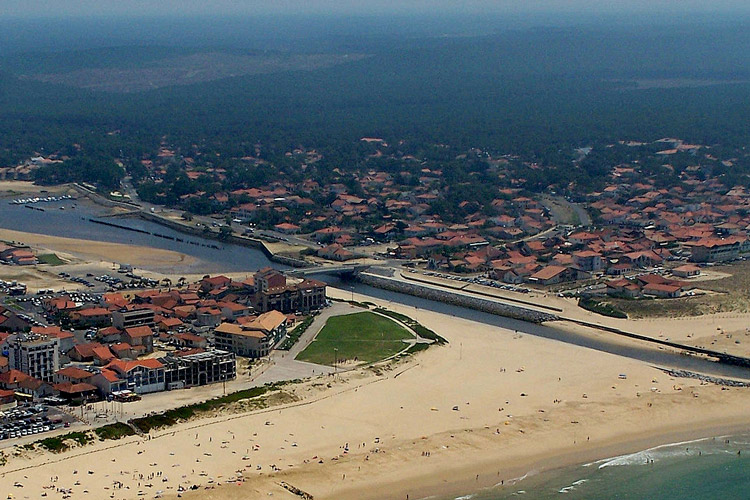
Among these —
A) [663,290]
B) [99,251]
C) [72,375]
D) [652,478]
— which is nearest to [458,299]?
[663,290]

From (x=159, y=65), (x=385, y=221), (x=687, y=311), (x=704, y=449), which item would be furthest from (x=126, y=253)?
(x=159, y=65)

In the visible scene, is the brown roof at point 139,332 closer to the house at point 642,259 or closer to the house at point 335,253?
the house at point 335,253

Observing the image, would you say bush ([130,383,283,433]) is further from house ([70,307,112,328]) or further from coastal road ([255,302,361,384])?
house ([70,307,112,328])

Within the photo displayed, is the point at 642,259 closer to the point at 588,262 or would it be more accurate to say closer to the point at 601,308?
the point at 588,262

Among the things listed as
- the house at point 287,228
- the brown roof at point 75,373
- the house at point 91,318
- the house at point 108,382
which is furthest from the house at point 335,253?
the house at point 108,382

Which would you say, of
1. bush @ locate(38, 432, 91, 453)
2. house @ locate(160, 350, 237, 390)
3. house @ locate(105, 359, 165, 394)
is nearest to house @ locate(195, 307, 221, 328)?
house @ locate(160, 350, 237, 390)
